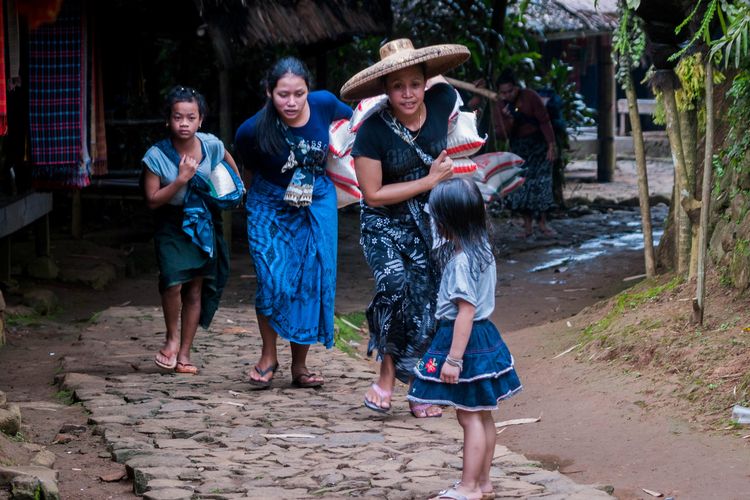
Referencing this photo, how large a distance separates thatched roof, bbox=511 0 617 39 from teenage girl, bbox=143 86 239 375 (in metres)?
11.0

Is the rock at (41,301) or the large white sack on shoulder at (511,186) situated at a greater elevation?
the large white sack on shoulder at (511,186)

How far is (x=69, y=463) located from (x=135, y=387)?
1.26 m

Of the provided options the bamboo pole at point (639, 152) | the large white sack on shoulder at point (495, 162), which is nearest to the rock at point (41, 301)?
the bamboo pole at point (639, 152)

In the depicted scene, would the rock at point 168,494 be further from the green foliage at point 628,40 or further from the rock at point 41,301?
the rock at point 41,301

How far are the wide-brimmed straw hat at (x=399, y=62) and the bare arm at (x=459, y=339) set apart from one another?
1.46 metres

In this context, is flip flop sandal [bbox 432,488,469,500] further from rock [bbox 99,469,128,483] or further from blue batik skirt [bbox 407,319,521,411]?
rock [bbox 99,469,128,483]

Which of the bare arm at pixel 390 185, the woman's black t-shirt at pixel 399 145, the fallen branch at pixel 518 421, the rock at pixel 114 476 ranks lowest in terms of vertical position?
the fallen branch at pixel 518 421

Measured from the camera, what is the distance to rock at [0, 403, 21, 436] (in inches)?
180

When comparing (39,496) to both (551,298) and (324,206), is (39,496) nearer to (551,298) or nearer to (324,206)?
(324,206)

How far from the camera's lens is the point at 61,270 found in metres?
9.61

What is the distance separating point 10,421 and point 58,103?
3.68 metres

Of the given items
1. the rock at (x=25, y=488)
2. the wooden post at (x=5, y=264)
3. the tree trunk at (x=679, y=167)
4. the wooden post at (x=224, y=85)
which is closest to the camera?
the rock at (x=25, y=488)

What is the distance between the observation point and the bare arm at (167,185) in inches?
225

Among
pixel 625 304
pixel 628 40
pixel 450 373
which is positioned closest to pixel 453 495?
pixel 450 373
